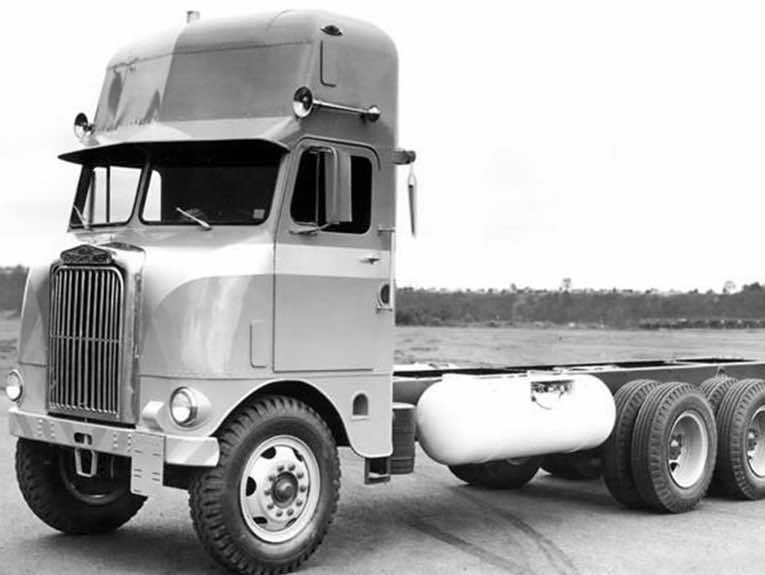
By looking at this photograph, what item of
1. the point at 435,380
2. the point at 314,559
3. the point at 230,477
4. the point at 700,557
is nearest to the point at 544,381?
the point at 435,380

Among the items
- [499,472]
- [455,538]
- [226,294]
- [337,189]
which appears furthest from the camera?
[499,472]

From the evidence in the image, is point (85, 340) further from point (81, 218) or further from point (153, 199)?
point (81, 218)

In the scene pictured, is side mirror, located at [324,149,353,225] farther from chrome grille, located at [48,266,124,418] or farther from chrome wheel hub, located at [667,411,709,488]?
chrome wheel hub, located at [667,411,709,488]

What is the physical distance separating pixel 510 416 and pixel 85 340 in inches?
137

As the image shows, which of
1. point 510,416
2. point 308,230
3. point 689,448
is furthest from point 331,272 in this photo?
point 689,448

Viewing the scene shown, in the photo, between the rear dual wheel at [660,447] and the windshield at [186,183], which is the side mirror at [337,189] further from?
the rear dual wheel at [660,447]

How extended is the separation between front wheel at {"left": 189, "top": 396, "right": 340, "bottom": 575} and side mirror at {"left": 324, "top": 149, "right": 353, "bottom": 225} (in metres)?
1.35

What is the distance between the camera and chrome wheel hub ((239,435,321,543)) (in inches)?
343

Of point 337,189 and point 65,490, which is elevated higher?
point 337,189

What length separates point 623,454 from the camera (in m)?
11.5

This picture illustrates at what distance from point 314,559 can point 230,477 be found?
121cm

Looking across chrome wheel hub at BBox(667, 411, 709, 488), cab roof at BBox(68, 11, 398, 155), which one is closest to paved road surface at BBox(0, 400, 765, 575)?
chrome wheel hub at BBox(667, 411, 709, 488)

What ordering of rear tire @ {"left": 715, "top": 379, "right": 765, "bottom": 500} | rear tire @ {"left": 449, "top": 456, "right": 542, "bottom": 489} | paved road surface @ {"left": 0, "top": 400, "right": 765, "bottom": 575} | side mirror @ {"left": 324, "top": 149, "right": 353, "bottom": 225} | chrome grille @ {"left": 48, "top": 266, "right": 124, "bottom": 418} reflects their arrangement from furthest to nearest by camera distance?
rear tire @ {"left": 449, "top": 456, "right": 542, "bottom": 489}, rear tire @ {"left": 715, "top": 379, "right": 765, "bottom": 500}, paved road surface @ {"left": 0, "top": 400, "right": 765, "bottom": 575}, side mirror @ {"left": 324, "top": 149, "right": 353, "bottom": 225}, chrome grille @ {"left": 48, "top": 266, "right": 124, "bottom": 418}

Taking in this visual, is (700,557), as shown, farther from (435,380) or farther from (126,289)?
(126,289)
